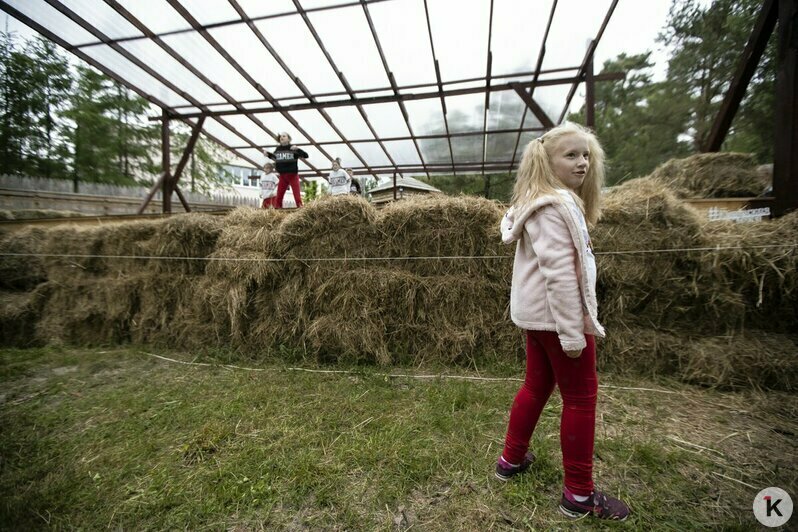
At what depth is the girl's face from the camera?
4.58ft

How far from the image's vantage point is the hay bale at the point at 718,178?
13.2 feet

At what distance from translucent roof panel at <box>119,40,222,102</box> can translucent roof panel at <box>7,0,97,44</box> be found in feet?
1.95

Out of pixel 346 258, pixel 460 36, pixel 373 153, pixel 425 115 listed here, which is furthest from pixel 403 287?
pixel 373 153

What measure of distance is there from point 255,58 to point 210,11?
3.19ft

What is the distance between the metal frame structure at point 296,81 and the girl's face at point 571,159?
175 inches

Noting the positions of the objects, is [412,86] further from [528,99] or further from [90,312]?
[90,312]

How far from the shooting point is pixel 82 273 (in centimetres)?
429

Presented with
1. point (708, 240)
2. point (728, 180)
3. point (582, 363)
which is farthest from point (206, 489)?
point (728, 180)

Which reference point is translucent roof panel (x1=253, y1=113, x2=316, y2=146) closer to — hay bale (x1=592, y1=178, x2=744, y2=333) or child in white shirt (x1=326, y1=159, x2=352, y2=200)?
child in white shirt (x1=326, y1=159, x2=352, y2=200)

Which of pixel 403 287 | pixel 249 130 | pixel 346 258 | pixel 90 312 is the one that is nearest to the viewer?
pixel 403 287

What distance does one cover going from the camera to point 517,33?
16.9ft

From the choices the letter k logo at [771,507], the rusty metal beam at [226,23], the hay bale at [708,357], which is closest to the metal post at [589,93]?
the rusty metal beam at [226,23]

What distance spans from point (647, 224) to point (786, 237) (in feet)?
2.98

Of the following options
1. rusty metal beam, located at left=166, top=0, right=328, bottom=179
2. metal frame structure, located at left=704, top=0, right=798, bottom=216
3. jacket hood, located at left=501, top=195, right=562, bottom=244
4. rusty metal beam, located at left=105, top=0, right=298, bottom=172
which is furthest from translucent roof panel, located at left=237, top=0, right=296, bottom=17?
metal frame structure, located at left=704, top=0, right=798, bottom=216
